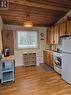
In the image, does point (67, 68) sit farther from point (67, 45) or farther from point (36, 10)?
point (36, 10)

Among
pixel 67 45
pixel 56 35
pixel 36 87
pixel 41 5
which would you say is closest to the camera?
pixel 36 87

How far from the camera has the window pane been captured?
6195mm

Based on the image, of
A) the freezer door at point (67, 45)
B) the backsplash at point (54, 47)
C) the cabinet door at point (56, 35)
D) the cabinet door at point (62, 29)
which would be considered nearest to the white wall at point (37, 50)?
the backsplash at point (54, 47)

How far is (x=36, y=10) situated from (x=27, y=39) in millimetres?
2179

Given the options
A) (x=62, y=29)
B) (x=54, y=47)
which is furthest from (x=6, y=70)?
(x=54, y=47)

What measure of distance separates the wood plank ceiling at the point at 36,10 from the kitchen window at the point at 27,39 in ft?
2.79

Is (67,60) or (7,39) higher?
(7,39)

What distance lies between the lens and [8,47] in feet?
15.7

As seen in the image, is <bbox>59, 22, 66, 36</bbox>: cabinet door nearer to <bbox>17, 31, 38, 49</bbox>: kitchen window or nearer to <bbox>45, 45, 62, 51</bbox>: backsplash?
<bbox>45, 45, 62, 51</bbox>: backsplash

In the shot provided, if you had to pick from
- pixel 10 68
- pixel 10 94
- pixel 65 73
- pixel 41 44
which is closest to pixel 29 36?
pixel 41 44

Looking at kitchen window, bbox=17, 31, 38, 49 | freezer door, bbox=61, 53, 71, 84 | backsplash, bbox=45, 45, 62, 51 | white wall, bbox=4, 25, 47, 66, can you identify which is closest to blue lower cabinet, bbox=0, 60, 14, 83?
freezer door, bbox=61, 53, 71, 84

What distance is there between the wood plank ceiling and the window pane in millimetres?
870

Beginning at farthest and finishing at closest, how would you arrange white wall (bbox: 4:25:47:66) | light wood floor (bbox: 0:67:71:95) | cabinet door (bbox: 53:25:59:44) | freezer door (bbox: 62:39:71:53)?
white wall (bbox: 4:25:47:66)
cabinet door (bbox: 53:25:59:44)
freezer door (bbox: 62:39:71:53)
light wood floor (bbox: 0:67:71:95)

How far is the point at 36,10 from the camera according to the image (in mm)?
4496
